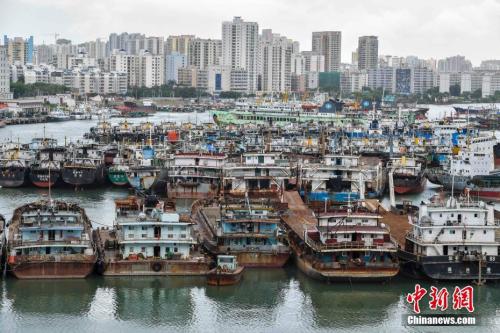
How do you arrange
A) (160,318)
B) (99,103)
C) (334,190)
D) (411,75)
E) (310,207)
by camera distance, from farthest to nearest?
(411,75)
(99,103)
(334,190)
(310,207)
(160,318)

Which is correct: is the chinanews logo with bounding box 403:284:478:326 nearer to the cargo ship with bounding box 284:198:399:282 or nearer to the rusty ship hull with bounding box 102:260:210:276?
the cargo ship with bounding box 284:198:399:282

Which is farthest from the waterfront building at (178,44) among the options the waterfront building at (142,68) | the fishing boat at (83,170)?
the fishing boat at (83,170)

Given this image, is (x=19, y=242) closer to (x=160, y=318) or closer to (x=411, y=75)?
(x=160, y=318)

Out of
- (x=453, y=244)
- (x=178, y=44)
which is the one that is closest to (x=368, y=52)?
(x=178, y=44)

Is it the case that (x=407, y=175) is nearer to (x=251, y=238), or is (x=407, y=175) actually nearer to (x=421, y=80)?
(x=251, y=238)

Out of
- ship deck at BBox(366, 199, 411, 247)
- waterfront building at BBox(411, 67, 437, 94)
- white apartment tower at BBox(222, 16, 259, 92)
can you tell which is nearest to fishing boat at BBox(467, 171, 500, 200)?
ship deck at BBox(366, 199, 411, 247)

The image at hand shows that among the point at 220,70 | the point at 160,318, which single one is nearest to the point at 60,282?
the point at 160,318

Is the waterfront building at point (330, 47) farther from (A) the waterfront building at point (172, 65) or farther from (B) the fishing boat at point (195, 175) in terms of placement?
(B) the fishing boat at point (195, 175)
